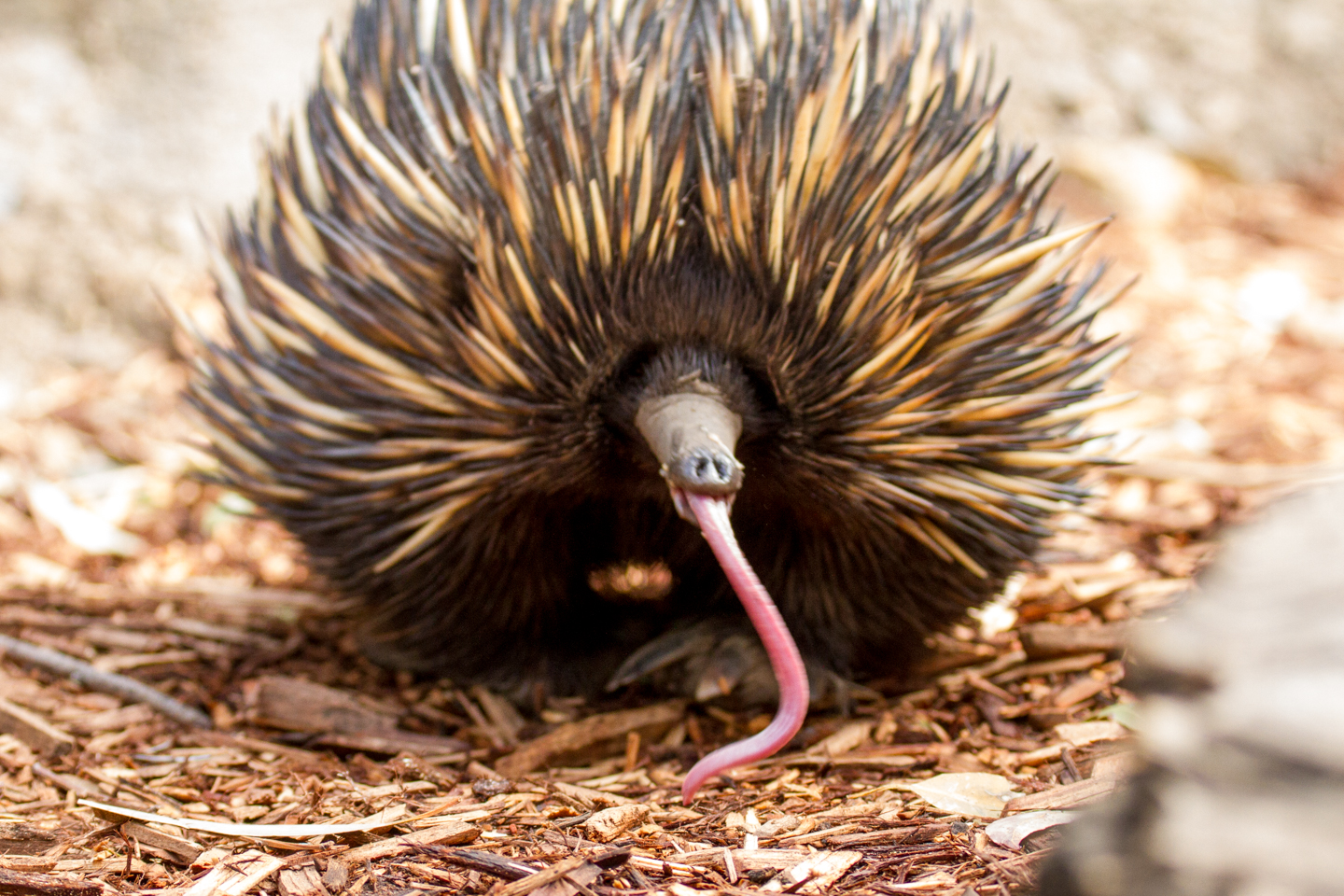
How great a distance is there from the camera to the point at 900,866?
1879 mm

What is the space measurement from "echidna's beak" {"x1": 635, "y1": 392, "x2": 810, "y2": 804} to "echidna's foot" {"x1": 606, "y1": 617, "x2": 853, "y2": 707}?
0.73 m

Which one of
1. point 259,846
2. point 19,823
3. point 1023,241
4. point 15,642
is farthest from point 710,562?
point 15,642

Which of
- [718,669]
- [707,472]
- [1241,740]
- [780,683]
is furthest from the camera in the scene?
[718,669]

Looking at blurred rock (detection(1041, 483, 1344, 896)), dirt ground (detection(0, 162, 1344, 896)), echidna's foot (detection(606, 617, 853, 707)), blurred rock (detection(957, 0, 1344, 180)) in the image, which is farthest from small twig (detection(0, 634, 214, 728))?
blurred rock (detection(957, 0, 1344, 180))

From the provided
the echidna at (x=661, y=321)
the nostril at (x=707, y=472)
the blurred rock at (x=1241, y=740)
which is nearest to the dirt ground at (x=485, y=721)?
the echidna at (x=661, y=321)

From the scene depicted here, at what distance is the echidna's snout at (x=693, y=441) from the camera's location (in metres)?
2.07

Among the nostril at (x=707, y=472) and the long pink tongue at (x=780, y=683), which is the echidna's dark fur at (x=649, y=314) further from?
the long pink tongue at (x=780, y=683)

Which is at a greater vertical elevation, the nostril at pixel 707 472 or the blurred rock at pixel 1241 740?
the nostril at pixel 707 472

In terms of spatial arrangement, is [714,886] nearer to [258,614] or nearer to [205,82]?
[258,614]

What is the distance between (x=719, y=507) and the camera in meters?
2.09

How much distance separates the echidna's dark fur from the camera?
7.79 ft

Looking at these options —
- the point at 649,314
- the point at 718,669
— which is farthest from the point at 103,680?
the point at 649,314

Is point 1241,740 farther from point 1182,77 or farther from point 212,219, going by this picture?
point 1182,77

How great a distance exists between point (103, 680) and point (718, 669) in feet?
4.60
